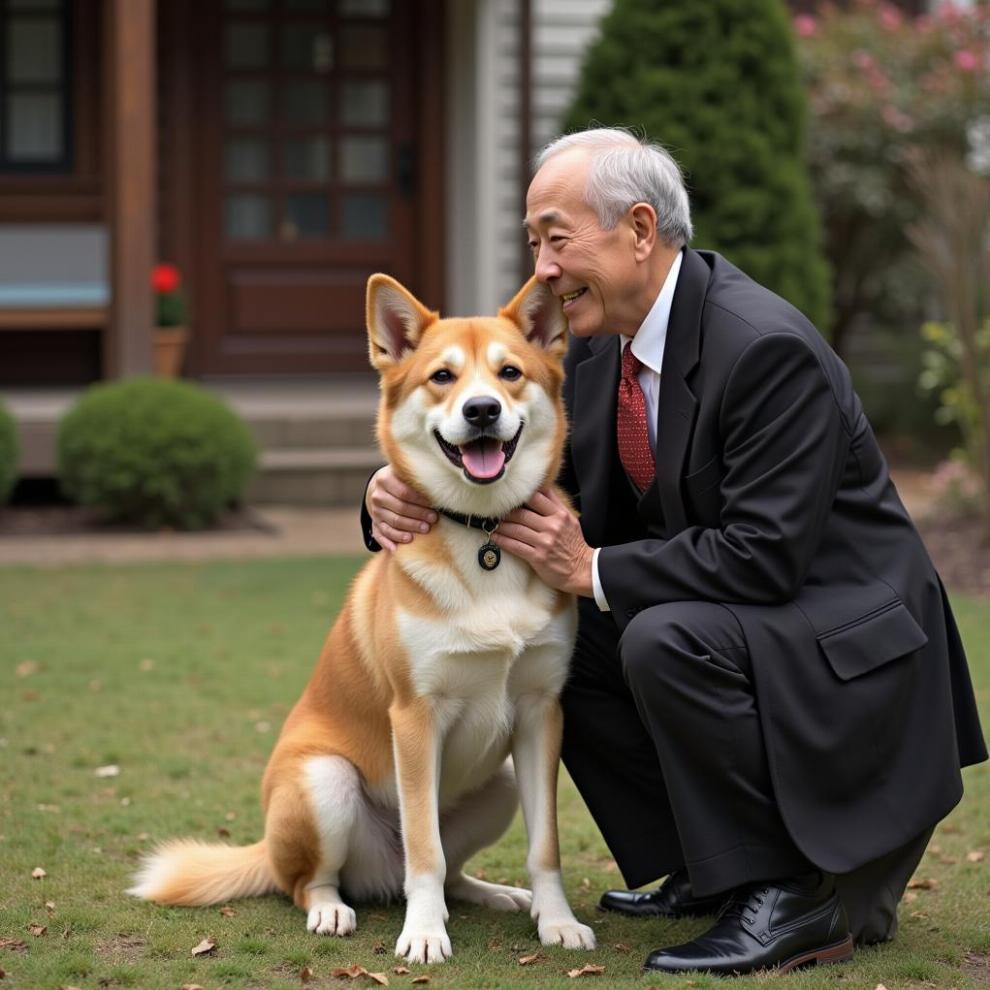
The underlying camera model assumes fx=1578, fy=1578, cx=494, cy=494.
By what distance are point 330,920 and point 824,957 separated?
1062 millimetres

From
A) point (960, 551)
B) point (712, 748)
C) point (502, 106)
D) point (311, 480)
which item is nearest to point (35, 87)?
point (502, 106)

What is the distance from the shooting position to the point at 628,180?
135 inches

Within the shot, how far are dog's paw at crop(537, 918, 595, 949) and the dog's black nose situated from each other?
3.61 ft

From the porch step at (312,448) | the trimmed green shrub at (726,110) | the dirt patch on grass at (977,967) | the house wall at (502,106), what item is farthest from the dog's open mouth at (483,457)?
the house wall at (502,106)

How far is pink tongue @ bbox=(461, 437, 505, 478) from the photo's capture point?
325cm

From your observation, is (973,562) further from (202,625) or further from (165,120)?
(165,120)

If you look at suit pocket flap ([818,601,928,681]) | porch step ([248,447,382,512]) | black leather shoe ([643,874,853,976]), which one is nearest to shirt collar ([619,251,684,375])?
suit pocket flap ([818,601,928,681])

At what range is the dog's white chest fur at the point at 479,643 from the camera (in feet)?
10.8

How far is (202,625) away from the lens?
6.88 m

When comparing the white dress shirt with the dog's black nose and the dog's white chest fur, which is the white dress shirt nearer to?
the dog's white chest fur

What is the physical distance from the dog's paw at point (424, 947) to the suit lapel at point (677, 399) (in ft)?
3.29

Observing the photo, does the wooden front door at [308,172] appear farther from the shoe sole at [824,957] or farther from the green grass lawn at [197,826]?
the shoe sole at [824,957]

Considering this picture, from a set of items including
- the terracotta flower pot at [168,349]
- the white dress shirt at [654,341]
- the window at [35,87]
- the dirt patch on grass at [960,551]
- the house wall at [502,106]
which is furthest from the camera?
the window at [35,87]

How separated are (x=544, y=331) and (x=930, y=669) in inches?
43.5
